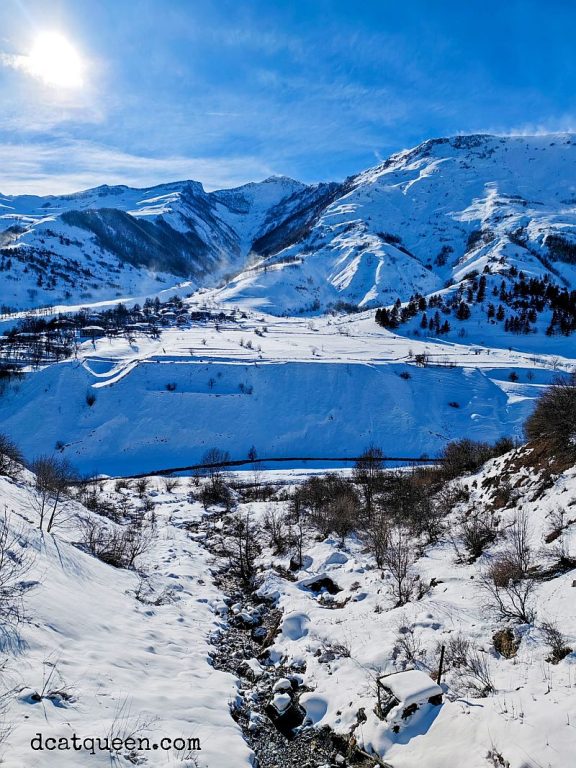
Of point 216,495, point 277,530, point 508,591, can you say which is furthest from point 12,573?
point 216,495

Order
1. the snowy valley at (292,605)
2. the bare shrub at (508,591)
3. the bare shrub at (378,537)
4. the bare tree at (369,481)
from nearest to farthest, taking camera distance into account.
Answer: the snowy valley at (292,605), the bare shrub at (508,591), the bare shrub at (378,537), the bare tree at (369,481)

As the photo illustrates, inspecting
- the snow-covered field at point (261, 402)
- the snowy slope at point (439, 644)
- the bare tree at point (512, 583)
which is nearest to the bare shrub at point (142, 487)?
the snow-covered field at point (261, 402)

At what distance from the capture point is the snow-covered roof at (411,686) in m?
10.9

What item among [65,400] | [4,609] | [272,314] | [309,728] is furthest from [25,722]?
[272,314]

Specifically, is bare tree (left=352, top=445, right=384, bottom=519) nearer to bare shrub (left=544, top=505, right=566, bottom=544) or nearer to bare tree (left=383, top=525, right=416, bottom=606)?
bare tree (left=383, top=525, right=416, bottom=606)

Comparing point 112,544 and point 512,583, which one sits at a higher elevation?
point 512,583

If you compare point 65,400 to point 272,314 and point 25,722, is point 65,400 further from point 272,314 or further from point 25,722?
point 272,314

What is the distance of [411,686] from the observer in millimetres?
11164

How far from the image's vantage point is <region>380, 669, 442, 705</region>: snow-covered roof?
10.9 meters

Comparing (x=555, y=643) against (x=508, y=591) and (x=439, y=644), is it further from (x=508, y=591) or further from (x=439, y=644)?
(x=439, y=644)

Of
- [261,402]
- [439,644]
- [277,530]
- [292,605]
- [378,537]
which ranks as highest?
[261,402]

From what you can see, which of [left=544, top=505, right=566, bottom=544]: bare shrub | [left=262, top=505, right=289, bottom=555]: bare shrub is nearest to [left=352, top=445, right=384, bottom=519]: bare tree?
[left=262, top=505, right=289, bottom=555]: bare shrub

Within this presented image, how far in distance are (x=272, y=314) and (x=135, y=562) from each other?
526ft

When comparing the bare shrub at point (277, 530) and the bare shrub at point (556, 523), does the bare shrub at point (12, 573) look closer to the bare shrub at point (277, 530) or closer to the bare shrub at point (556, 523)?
the bare shrub at point (277, 530)
